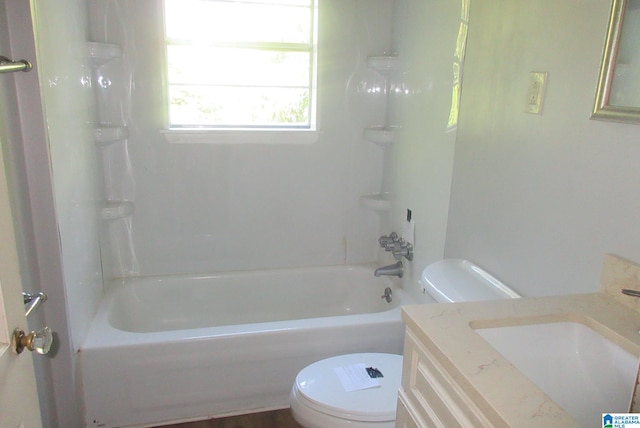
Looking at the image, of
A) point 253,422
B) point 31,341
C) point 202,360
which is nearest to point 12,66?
point 31,341

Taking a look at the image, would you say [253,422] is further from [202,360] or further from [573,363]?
[573,363]

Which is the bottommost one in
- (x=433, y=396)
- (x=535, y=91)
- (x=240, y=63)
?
(x=433, y=396)

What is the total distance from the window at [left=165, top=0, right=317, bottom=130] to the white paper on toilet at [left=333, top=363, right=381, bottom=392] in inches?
55.6

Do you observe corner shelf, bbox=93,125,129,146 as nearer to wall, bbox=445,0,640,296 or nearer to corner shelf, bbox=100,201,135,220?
corner shelf, bbox=100,201,135,220

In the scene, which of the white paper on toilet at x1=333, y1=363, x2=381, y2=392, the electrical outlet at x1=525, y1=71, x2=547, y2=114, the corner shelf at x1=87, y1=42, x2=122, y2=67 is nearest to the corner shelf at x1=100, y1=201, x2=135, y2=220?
the corner shelf at x1=87, y1=42, x2=122, y2=67

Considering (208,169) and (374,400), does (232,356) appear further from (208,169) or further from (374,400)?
(208,169)

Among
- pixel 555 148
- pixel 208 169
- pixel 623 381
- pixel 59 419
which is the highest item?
pixel 555 148

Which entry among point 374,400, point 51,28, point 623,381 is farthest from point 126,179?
point 623,381

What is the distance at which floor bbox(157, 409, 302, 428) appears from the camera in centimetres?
204

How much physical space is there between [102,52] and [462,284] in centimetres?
188

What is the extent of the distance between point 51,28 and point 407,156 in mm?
1627

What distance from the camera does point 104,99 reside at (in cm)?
233

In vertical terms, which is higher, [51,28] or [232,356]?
[51,28]

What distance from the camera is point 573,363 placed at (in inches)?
41.3
